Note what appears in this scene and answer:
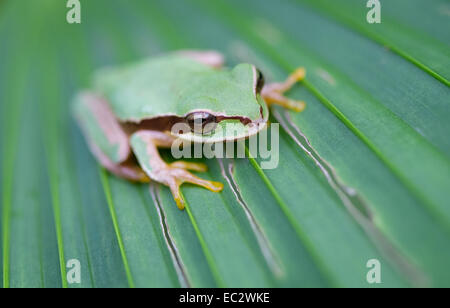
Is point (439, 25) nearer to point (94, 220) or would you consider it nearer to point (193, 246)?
point (193, 246)

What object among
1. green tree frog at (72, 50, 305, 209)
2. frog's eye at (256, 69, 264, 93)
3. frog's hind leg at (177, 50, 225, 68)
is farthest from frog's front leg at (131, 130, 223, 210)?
frog's hind leg at (177, 50, 225, 68)

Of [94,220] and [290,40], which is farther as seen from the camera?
[290,40]

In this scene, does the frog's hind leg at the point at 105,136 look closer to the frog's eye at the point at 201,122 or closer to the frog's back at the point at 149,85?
the frog's back at the point at 149,85

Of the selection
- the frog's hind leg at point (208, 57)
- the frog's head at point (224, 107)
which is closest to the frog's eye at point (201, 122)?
the frog's head at point (224, 107)

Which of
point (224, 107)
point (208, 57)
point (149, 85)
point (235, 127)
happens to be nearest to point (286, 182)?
point (235, 127)

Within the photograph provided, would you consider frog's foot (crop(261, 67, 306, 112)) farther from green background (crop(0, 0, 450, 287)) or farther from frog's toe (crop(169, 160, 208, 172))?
frog's toe (crop(169, 160, 208, 172))
